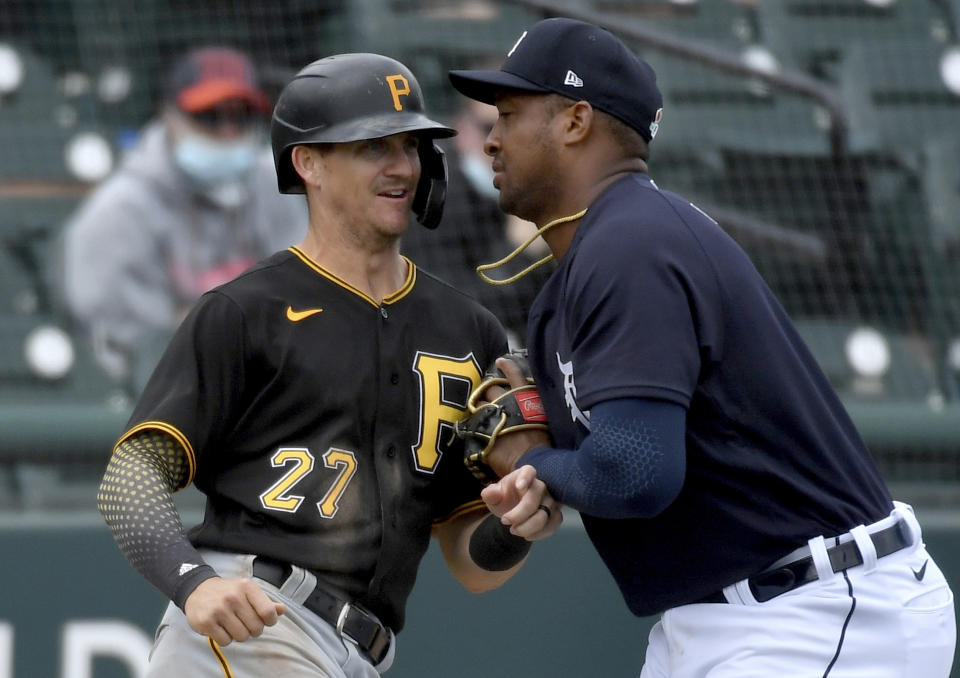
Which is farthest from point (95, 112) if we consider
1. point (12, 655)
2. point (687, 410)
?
point (687, 410)

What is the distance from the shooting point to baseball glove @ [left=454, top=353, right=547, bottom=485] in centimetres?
261

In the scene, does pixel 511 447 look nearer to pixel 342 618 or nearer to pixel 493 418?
pixel 493 418

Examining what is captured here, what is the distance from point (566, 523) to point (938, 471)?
4.26 ft

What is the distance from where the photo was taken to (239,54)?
5.71 m

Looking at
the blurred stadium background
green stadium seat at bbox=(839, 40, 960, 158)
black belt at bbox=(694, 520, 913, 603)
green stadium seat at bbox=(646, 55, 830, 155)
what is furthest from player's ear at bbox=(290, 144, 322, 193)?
green stadium seat at bbox=(839, 40, 960, 158)

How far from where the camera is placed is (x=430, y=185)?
2.88 metres

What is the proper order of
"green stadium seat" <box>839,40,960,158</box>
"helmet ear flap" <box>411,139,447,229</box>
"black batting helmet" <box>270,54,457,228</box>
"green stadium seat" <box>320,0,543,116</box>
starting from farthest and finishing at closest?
"green stadium seat" <box>839,40,960,158</box>, "green stadium seat" <box>320,0,543,116</box>, "helmet ear flap" <box>411,139,447,229</box>, "black batting helmet" <box>270,54,457,228</box>

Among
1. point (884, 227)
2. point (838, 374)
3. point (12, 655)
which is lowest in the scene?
point (12, 655)

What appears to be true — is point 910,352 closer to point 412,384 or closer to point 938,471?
point 938,471

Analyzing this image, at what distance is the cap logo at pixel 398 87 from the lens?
2.75 m

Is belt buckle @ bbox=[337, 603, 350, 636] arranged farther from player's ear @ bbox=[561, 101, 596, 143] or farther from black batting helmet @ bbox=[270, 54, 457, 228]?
player's ear @ bbox=[561, 101, 596, 143]

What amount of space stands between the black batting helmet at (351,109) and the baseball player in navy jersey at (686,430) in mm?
241

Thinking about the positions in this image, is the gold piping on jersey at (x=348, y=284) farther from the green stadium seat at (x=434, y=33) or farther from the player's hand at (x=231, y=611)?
the green stadium seat at (x=434, y=33)

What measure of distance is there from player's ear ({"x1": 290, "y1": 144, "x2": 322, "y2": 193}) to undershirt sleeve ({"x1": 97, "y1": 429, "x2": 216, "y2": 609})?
0.60 meters
